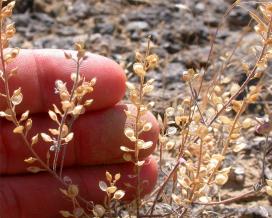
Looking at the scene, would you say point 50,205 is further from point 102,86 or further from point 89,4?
point 89,4

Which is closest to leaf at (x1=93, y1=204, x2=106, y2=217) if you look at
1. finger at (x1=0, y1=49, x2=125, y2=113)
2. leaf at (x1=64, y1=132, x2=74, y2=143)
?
leaf at (x1=64, y1=132, x2=74, y2=143)

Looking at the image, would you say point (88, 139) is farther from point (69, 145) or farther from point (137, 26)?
point (137, 26)

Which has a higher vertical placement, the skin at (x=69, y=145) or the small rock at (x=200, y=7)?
the skin at (x=69, y=145)

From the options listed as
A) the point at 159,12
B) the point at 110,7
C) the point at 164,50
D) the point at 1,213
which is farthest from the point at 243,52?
the point at 1,213

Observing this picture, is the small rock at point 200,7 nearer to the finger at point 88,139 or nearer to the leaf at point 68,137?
the finger at point 88,139

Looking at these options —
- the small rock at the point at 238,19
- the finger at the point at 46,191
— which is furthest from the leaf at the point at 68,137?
the small rock at the point at 238,19

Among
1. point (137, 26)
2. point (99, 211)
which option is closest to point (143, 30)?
point (137, 26)
